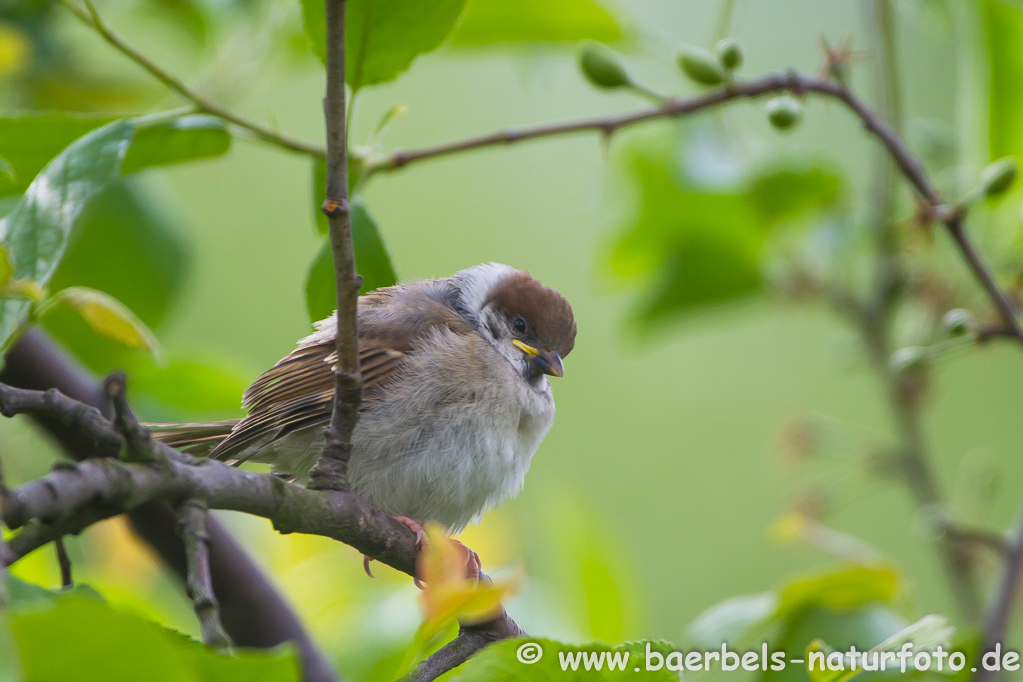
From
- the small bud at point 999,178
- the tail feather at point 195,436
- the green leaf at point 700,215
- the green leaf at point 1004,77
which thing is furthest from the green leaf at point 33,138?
the green leaf at point 1004,77

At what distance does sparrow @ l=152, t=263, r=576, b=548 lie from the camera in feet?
3.74

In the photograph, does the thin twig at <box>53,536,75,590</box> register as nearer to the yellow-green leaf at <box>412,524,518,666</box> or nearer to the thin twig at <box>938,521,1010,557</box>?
the yellow-green leaf at <box>412,524,518,666</box>

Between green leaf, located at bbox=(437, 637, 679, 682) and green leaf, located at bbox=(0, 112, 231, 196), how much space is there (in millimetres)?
618

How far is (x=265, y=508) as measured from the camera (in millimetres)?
612

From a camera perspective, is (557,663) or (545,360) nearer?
(557,663)

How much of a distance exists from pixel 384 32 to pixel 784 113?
0.45 meters

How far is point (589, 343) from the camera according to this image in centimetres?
381

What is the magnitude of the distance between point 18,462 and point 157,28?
3.24 feet

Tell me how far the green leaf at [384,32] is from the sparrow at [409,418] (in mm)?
273

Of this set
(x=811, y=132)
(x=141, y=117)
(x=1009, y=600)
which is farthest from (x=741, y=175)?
(x=811, y=132)

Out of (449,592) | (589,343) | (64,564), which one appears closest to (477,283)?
(64,564)

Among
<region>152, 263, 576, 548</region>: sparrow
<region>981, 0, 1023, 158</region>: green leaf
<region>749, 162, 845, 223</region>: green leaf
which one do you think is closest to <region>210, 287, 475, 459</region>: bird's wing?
<region>152, 263, 576, 548</region>: sparrow

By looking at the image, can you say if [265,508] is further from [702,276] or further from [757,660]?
[702,276]

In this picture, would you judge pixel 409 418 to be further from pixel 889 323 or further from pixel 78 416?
pixel 889 323
